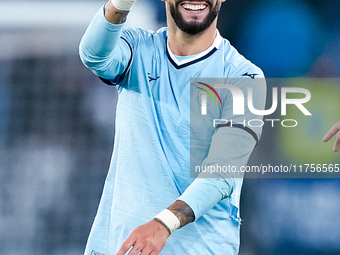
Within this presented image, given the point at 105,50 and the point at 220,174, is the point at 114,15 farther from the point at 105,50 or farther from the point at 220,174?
the point at 220,174

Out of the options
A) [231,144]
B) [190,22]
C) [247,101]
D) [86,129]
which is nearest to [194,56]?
[190,22]

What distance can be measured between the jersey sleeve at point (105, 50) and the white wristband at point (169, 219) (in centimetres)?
49

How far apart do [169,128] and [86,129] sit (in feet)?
2.87

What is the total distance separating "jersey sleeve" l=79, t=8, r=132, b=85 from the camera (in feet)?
3.83

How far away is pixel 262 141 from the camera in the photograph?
78.4 inches

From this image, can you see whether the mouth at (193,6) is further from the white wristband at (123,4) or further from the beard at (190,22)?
the white wristband at (123,4)

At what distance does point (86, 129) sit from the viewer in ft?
7.07

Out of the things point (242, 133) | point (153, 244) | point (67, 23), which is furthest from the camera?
point (67, 23)

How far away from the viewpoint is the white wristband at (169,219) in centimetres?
106

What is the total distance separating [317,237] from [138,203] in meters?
1.07

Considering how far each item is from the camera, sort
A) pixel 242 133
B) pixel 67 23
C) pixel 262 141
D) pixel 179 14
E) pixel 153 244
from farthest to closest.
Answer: pixel 67 23 < pixel 262 141 < pixel 179 14 < pixel 242 133 < pixel 153 244

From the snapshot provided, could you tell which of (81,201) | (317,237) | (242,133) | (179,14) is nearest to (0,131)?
(81,201)

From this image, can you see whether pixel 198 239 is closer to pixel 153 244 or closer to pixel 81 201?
pixel 153 244

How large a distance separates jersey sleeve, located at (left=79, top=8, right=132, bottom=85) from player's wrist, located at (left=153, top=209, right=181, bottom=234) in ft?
1.62
